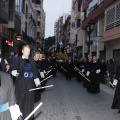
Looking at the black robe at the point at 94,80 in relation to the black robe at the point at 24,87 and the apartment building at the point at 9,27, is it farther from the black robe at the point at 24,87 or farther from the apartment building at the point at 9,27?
the apartment building at the point at 9,27

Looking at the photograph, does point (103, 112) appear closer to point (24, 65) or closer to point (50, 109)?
point (50, 109)

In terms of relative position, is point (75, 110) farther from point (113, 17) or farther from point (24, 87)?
point (113, 17)

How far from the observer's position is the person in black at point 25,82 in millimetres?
7473

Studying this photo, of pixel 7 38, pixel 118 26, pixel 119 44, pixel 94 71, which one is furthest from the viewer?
pixel 7 38

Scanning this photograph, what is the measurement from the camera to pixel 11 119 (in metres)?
3.88

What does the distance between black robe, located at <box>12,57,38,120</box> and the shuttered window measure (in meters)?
17.1

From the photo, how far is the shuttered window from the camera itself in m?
24.1

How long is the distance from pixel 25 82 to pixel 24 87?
133 millimetres

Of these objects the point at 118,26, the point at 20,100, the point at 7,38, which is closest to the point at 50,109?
the point at 20,100

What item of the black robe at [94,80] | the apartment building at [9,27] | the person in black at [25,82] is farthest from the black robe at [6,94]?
the apartment building at [9,27]

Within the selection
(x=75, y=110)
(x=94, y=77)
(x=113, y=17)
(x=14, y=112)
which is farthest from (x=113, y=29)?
(x=14, y=112)

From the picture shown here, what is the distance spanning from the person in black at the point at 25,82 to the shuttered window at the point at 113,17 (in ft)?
55.9

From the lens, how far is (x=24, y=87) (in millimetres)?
7531

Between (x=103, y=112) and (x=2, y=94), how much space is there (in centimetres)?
632
